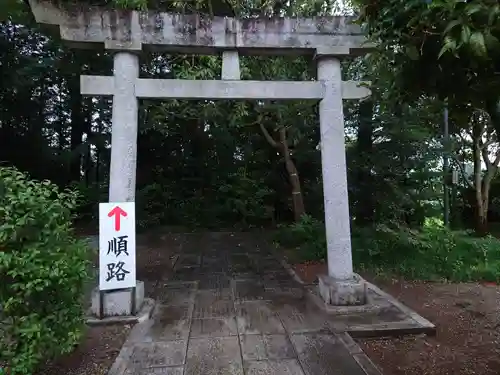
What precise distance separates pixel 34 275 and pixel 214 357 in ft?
5.53

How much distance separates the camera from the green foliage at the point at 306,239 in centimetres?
794

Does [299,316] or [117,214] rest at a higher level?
[117,214]

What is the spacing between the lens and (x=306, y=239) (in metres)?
8.80

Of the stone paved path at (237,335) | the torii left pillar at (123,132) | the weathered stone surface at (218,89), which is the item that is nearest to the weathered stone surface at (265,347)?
the stone paved path at (237,335)

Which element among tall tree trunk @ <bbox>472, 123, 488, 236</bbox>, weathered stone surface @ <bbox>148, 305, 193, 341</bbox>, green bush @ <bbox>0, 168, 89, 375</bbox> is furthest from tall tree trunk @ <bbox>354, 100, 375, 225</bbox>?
green bush @ <bbox>0, 168, 89, 375</bbox>

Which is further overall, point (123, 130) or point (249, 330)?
point (123, 130)

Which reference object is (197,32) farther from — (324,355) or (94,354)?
(324,355)

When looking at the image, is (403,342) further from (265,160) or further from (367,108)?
(265,160)

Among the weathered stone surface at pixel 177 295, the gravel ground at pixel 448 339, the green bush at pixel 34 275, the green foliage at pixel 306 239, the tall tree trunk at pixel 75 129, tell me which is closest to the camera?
the green bush at pixel 34 275

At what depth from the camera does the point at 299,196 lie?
1061cm

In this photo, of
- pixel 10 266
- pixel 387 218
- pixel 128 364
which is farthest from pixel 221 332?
Result: pixel 387 218

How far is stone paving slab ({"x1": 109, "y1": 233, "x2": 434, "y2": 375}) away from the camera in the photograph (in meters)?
3.25

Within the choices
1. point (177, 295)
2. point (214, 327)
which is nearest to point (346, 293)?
point (214, 327)

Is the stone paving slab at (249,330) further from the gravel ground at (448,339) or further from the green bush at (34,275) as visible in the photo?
the green bush at (34,275)
